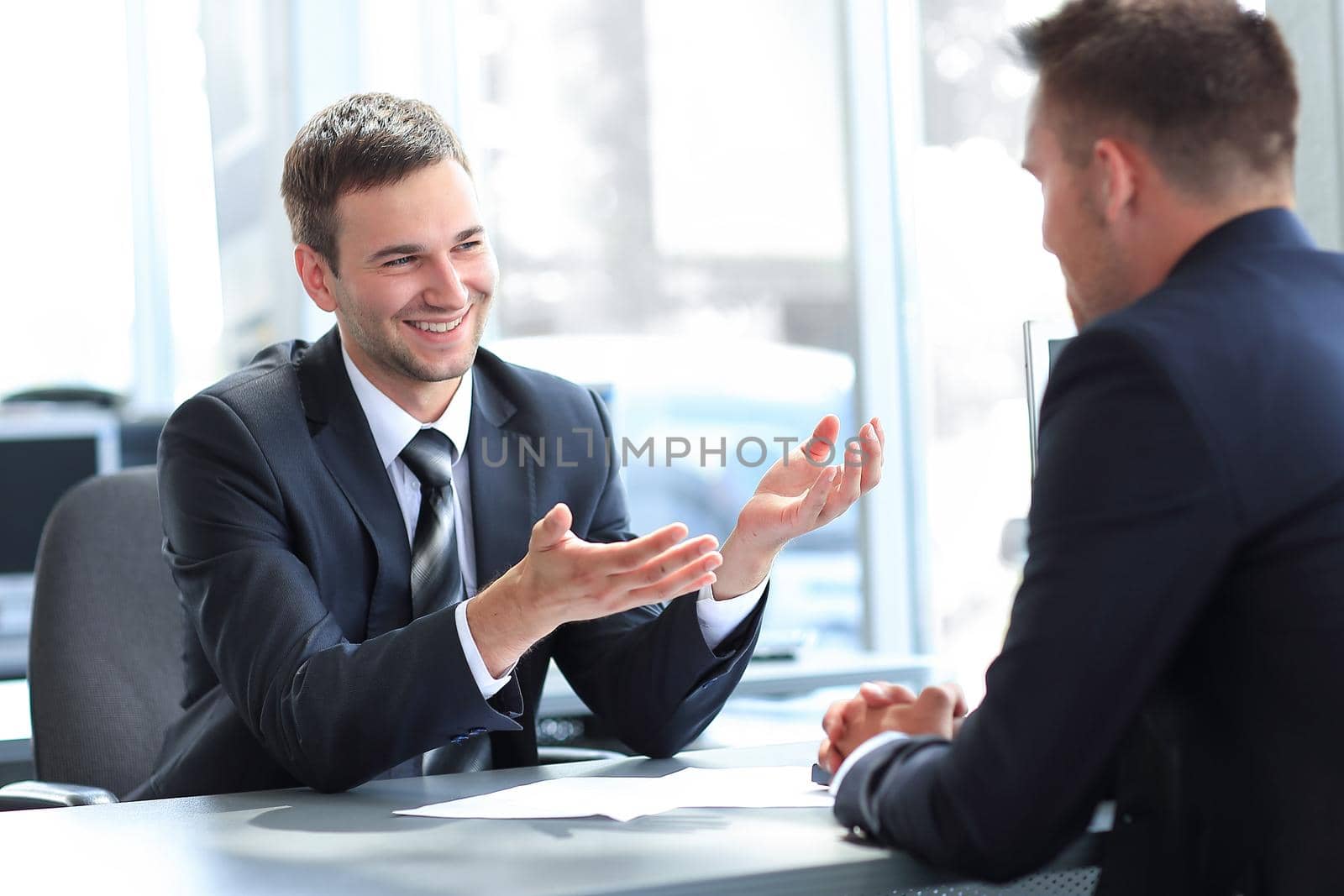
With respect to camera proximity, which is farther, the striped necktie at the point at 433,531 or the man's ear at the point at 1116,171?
the striped necktie at the point at 433,531

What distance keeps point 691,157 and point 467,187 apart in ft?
9.01

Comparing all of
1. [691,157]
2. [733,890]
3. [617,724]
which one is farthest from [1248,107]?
[691,157]

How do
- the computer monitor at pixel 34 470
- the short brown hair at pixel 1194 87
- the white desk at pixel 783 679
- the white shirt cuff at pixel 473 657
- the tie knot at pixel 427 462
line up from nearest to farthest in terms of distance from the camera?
the short brown hair at pixel 1194 87 → the white shirt cuff at pixel 473 657 → the tie knot at pixel 427 462 → the white desk at pixel 783 679 → the computer monitor at pixel 34 470

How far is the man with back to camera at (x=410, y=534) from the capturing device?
1.49 metres

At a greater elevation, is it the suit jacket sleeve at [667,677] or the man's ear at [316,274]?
the man's ear at [316,274]

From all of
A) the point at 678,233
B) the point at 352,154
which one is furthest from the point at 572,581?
the point at 678,233

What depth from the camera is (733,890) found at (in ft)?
3.63

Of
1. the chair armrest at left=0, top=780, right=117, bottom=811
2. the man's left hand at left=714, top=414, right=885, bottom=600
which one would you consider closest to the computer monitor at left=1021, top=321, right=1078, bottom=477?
the man's left hand at left=714, top=414, right=885, bottom=600

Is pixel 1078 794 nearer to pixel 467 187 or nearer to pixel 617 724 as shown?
pixel 617 724

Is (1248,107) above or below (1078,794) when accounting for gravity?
above

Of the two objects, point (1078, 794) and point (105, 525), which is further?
point (105, 525)

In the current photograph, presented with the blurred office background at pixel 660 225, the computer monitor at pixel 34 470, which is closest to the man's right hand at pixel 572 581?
the blurred office background at pixel 660 225

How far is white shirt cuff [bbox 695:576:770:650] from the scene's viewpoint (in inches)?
67.4

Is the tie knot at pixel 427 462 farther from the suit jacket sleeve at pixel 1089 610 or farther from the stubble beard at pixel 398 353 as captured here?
the suit jacket sleeve at pixel 1089 610
